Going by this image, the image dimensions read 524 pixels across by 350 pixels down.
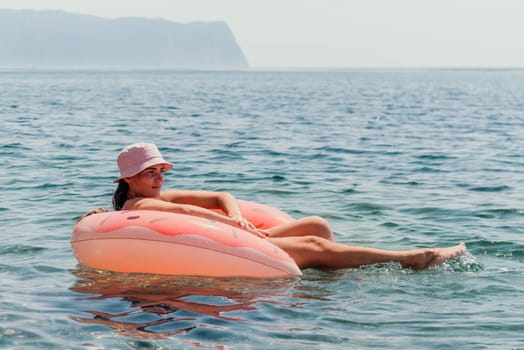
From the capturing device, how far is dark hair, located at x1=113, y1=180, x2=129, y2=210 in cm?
674

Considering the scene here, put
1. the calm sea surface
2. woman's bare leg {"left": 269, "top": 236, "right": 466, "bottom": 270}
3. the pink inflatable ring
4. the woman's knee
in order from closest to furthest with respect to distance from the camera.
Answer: the calm sea surface
the pink inflatable ring
woman's bare leg {"left": 269, "top": 236, "right": 466, "bottom": 270}
the woman's knee

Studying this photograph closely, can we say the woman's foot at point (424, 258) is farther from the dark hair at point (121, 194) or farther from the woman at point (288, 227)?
the dark hair at point (121, 194)

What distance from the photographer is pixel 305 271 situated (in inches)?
261

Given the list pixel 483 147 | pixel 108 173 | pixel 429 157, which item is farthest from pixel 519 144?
pixel 108 173

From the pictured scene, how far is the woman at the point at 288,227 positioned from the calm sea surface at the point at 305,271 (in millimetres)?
98

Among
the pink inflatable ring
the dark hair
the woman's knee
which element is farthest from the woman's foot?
the dark hair

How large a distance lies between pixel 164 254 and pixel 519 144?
1351 cm

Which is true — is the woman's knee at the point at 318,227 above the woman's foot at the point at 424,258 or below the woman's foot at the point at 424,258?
above

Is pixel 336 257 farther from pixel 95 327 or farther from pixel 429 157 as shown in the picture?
pixel 429 157

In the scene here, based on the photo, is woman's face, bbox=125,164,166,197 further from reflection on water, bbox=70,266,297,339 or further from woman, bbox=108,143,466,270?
reflection on water, bbox=70,266,297,339

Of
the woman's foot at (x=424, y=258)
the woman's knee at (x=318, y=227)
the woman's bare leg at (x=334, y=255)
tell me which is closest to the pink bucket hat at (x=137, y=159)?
the woman's bare leg at (x=334, y=255)

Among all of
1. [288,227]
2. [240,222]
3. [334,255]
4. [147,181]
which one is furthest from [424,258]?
[147,181]

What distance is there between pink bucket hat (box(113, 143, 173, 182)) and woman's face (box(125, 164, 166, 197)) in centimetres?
9

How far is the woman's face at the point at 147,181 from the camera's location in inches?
258
